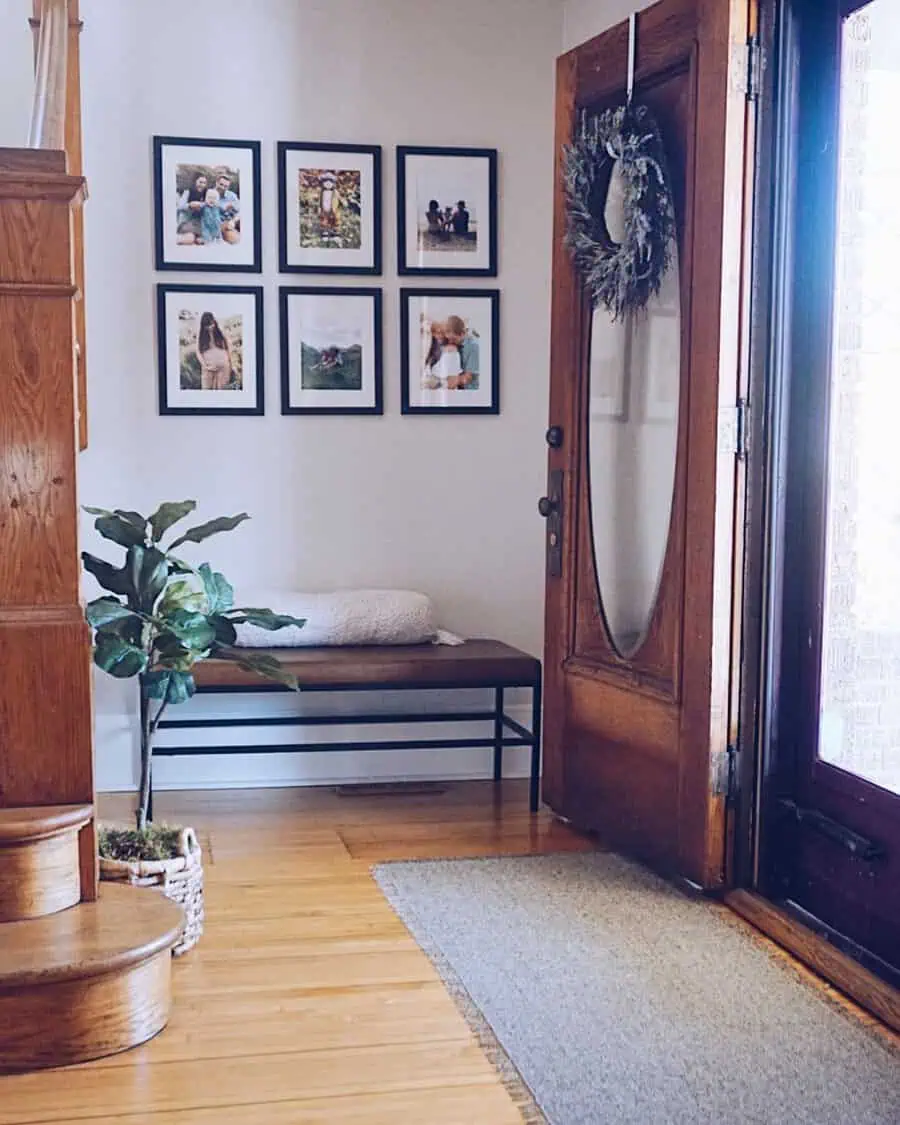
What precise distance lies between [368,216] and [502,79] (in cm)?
64

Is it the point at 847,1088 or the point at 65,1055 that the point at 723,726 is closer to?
the point at 847,1088

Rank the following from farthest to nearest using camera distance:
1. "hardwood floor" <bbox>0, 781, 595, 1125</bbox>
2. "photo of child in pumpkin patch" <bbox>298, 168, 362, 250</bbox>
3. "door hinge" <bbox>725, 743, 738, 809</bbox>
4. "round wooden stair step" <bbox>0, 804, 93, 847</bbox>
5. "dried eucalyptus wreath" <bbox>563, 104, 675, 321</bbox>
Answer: "photo of child in pumpkin patch" <bbox>298, 168, 362, 250</bbox>, "dried eucalyptus wreath" <bbox>563, 104, 675, 321</bbox>, "door hinge" <bbox>725, 743, 738, 809</bbox>, "round wooden stair step" <bbox>0, 804, 93, 847</bbox>, "hardwood floor" <bbox>0, 781, 595, 1125</bbox>

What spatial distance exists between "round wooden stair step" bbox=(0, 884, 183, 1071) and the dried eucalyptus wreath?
6.37 ft

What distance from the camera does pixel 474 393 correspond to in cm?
452

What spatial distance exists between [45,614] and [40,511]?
0.19m

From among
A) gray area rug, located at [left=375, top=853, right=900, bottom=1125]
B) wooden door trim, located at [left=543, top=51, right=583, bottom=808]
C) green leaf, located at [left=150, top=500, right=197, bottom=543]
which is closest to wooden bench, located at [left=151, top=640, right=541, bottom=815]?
wooden door trim, located at [left=543, top=51, right=583, bottom=808]

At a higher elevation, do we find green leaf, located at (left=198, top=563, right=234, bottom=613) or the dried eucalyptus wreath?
the dried eucalyptus wreath

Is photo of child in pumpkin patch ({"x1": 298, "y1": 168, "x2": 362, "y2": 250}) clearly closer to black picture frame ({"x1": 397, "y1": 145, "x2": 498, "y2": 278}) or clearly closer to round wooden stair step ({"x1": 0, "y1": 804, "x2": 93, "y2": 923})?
black picture frame ({"x1": 397, "y1": 145, "x2": 498, "y2": 278})

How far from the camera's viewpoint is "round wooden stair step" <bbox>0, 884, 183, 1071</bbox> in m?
2.30

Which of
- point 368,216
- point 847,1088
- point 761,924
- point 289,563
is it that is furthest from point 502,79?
point 847,1088

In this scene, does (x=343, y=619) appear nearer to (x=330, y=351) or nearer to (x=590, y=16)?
(x=330, y=351)

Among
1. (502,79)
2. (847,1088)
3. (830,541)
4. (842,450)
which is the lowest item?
(847,1088)

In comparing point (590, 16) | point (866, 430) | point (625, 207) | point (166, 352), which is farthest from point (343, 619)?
point (590, 16)

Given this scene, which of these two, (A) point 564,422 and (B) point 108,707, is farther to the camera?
(B) point 108,707
